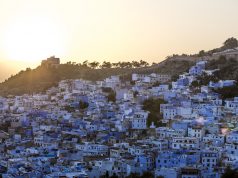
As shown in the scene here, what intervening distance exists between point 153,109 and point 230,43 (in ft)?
73.9

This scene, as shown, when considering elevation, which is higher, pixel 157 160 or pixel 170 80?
pixel 170 80

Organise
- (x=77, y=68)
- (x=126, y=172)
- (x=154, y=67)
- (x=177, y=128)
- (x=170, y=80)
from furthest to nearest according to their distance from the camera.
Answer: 1. (x=77, y=68)
2. (x=154, y=67)
3. (x=170, y=80)
4. (x=177, y=128)
5. (x=126, y=172)

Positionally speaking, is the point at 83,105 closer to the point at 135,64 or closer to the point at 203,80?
the point at 203,80

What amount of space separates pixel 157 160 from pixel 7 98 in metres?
25.0

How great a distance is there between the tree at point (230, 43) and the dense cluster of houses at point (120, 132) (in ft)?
31.6

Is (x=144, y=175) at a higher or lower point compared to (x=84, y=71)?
lower

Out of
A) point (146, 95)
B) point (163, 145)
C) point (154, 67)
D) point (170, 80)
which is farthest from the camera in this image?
point (154, 67)

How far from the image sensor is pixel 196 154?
84.6 feet

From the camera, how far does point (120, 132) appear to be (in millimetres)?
32625

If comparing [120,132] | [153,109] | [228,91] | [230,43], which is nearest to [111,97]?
[153,109]

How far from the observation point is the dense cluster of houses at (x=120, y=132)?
24766 mm

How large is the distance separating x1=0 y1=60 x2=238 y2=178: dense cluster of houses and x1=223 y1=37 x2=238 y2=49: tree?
9646 mm

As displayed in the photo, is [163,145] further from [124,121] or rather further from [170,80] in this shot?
[170,80]

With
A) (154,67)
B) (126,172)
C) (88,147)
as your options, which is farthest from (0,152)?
(154,67)
